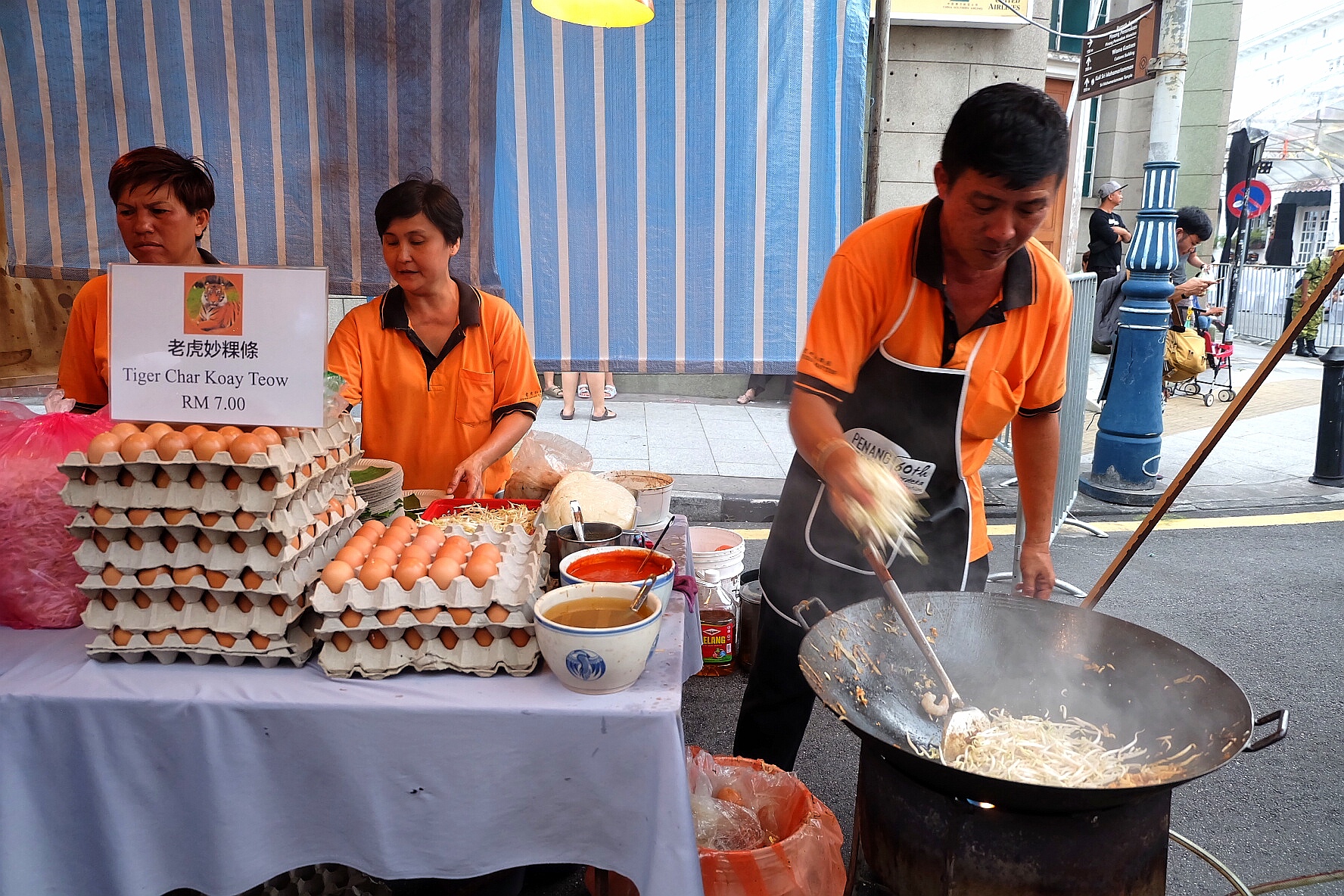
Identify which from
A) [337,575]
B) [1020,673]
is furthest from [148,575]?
[1020,673]

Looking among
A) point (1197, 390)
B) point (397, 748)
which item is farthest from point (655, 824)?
point (1197, 390)

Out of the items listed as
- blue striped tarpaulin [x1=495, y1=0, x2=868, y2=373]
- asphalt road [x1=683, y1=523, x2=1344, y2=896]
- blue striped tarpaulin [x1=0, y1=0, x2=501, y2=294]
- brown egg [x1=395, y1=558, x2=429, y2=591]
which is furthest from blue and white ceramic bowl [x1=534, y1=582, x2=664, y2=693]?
blue striped tarpaulin [x1=0, y1=0, x2=501, y2=294]

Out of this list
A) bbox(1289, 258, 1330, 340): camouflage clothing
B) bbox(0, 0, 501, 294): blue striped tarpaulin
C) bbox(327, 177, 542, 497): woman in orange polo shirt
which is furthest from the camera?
bbox(1289, 258, 1330, 340): camouflage clothing

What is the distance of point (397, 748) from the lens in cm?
167

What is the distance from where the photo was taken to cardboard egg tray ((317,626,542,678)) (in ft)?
5.69

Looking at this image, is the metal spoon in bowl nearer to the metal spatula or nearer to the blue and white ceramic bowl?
the blue and white ceramic bowl

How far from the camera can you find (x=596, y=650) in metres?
1.61

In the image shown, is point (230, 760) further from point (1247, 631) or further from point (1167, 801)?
point (1247, 631)

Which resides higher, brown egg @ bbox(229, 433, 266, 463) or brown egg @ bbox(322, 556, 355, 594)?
brown egg @ bbox(229, 433, 266, 463)

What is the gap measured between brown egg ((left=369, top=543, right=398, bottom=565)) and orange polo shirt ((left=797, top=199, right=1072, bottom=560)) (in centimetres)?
112

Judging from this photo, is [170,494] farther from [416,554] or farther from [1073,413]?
[1073,413]

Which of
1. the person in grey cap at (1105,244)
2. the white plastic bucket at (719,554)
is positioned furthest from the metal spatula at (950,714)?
the person in grey cap at (1105,244)

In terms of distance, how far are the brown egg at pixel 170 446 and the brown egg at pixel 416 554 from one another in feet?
1.58

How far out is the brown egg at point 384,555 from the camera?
1.81 meters
